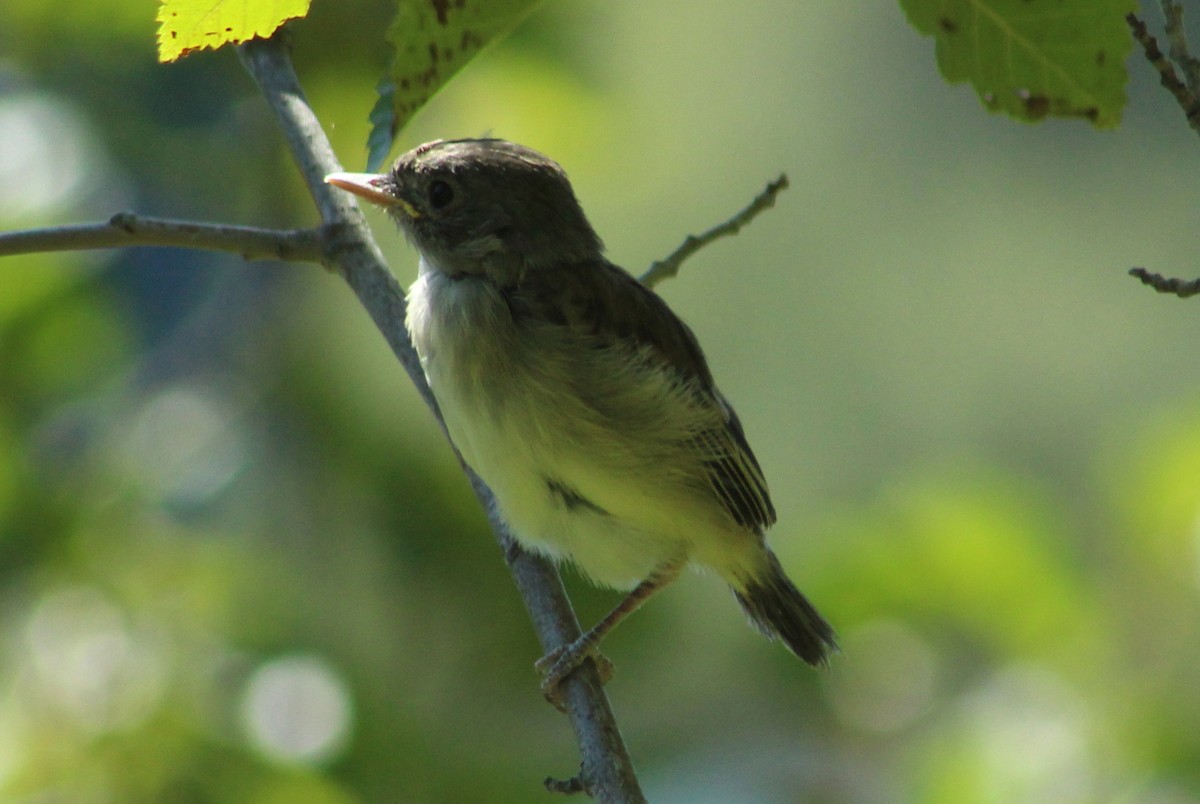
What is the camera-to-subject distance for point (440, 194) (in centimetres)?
347

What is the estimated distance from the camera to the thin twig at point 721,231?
127 inches

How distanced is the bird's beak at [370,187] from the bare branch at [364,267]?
0.15 ft

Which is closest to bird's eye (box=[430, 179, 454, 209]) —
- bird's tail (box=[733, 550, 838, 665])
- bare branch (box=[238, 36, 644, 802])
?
bare branch (box=[238, 36, 644, 802])

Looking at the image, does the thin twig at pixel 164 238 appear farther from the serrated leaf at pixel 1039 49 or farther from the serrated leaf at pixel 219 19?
the serrated leaf at pixel 1039 49

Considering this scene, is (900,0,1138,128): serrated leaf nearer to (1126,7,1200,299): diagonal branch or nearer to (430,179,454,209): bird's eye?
(1126,7,1200,299): diagonal branch

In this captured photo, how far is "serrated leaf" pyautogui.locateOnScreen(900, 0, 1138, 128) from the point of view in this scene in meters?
1.99

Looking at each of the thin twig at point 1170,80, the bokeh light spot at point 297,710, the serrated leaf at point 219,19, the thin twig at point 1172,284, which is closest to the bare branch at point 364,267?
the bokeh light spot at point 297,710

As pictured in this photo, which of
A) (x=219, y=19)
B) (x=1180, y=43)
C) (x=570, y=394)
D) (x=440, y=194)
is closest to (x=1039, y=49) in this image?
(x=1180, y=43)

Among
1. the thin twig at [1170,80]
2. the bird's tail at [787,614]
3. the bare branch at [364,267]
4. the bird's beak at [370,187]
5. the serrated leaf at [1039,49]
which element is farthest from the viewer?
the bird's tail at [787,614]

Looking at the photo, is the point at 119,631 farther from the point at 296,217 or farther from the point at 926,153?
the point at 926,153

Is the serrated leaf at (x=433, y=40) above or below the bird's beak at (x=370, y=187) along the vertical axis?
below

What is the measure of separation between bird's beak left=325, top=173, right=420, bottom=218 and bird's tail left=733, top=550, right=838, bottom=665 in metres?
1.46

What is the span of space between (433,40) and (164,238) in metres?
0.80

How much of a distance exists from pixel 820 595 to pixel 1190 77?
2.12 meters
